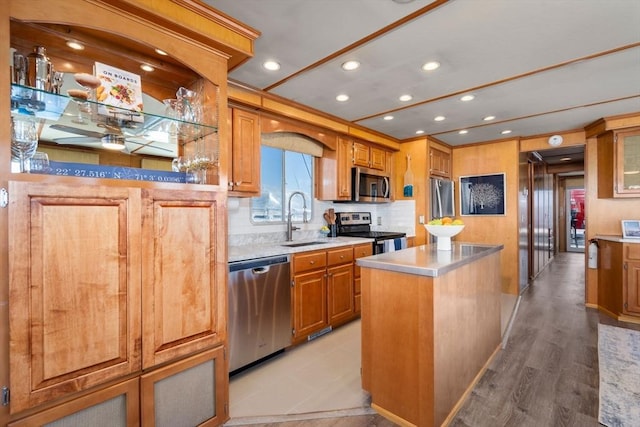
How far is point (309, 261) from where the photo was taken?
3.00 metres

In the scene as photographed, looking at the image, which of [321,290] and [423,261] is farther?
[321,290]

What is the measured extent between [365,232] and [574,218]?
28.4ft

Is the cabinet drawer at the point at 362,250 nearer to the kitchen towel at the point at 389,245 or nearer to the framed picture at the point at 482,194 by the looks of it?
the kitchen towel at the point at 389,245

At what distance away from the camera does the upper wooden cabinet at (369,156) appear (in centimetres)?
411

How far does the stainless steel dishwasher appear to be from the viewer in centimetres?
239

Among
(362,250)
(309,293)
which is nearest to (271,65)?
(309,293)

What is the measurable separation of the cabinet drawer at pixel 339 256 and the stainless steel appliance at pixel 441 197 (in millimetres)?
1818

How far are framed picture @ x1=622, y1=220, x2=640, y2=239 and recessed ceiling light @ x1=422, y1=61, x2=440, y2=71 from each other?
329 centimetres

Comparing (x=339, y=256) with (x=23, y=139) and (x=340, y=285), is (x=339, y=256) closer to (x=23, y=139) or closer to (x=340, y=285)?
(x=340, y=285)

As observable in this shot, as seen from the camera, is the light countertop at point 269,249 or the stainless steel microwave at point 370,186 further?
the stainless steel microwave at point 370,186

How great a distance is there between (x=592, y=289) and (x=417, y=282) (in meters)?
3.92

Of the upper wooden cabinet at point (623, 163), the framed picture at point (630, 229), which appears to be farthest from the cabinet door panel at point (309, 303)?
the upper wooden cabinet at point (623, 163)

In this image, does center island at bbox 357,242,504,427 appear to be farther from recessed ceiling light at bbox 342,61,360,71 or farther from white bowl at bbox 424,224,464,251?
recessed ceiling light at bbox 342,61,360,71

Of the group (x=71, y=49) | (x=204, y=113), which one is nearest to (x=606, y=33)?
(x=204, y=113)
